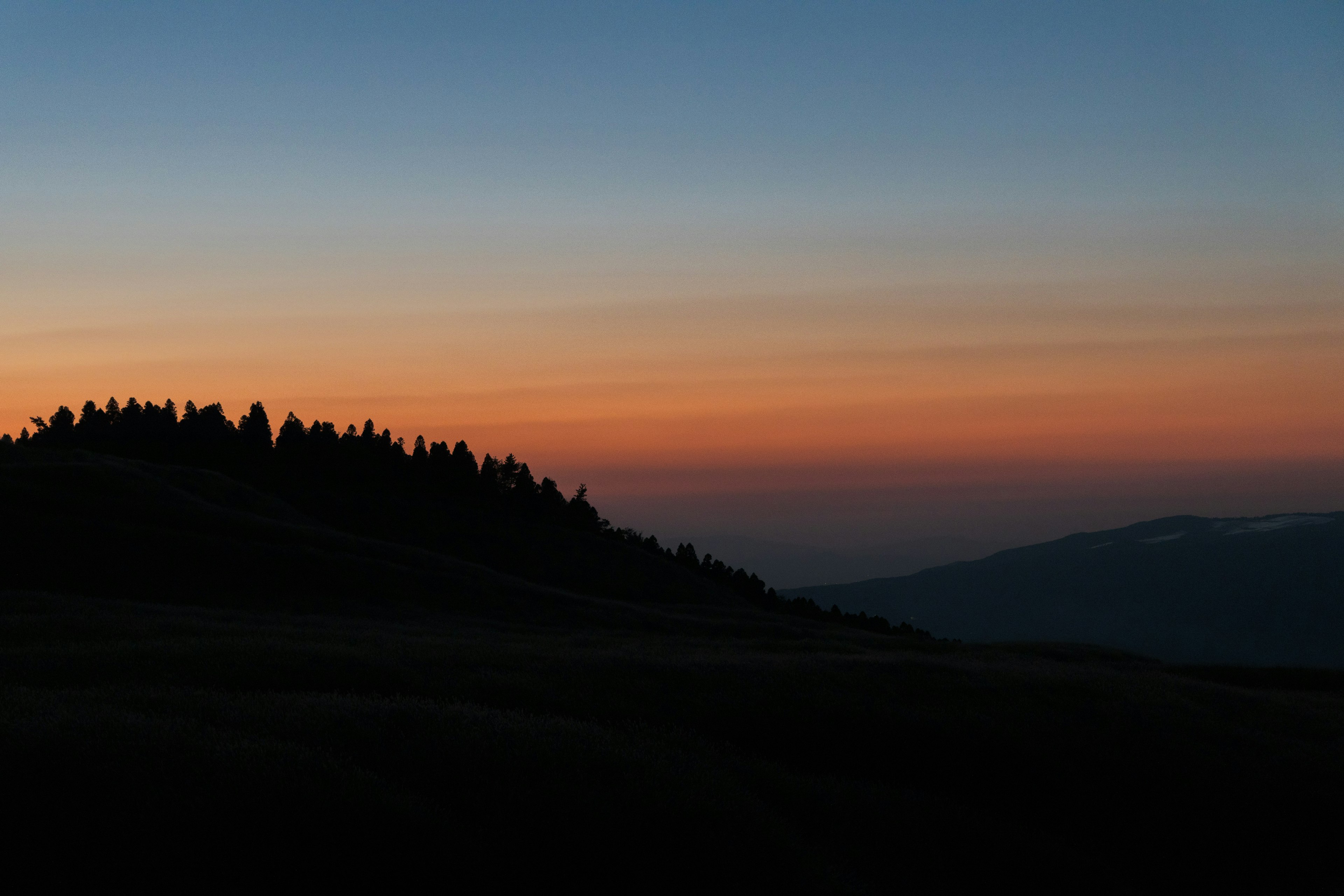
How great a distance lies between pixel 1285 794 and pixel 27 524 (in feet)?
200

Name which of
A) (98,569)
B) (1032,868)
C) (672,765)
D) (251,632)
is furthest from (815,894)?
(98,569)

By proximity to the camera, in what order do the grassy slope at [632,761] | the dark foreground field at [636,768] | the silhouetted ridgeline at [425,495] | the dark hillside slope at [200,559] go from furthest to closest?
the silhouetted ridgeline at [425,495]
the dark hillside slope at [200,559]
the grassy slope at [632,761]
the dark foreground field at [636,768]

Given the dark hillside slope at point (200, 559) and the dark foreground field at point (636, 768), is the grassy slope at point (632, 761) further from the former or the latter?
the dark hillside slope at point (200, 559)

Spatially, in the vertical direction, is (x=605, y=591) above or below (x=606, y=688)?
below

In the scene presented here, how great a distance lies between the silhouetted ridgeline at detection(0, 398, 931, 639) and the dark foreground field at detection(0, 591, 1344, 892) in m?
93.0

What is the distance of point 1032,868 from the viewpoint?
1407cm

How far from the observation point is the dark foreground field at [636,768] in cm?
1039

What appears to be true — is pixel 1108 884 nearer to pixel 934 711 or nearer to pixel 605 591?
pixel 934 711

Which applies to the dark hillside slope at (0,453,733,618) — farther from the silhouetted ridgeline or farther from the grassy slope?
the silhouetted ridgeline

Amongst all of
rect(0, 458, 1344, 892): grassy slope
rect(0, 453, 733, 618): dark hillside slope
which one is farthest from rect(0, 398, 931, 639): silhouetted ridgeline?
rect(0, 458, 1344, 892): grassy slope

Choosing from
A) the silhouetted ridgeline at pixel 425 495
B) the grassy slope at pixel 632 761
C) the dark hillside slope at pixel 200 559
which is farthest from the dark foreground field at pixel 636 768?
the silhouetted ridgeline at pixel 425 495

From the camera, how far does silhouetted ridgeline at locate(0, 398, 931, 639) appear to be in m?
126

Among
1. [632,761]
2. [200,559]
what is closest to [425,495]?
[200,559]

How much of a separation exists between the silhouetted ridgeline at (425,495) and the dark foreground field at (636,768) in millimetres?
93046
